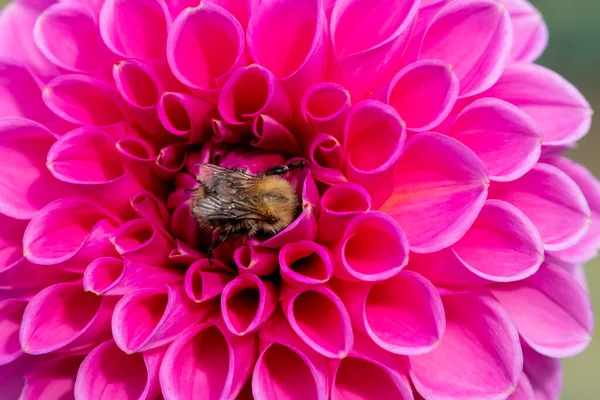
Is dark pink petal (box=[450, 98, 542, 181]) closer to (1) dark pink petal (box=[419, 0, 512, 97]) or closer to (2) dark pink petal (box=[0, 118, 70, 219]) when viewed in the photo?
(1) dark pink petal (box=[419, 0, 512, 97])

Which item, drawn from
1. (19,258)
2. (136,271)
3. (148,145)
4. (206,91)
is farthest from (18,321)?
(206,91)

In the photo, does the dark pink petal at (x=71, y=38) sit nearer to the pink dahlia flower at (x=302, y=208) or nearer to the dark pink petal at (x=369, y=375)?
the pink dahlia flower at (x=302, y=208)

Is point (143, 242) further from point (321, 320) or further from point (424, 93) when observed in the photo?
point (424, 93)

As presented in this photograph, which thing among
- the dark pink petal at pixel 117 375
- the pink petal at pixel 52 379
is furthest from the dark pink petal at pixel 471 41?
the pink petal at pixel 52 379

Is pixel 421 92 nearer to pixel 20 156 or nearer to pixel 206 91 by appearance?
pixel 206 91

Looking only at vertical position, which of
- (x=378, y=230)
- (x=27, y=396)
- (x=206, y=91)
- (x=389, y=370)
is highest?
(x=206, y=91)

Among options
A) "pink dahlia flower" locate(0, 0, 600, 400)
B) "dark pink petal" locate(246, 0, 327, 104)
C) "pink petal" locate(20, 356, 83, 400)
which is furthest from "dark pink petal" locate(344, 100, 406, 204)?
"pink petal" locate(20, 356, 83, 400)

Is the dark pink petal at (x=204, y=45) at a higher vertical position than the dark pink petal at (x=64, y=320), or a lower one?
higher
